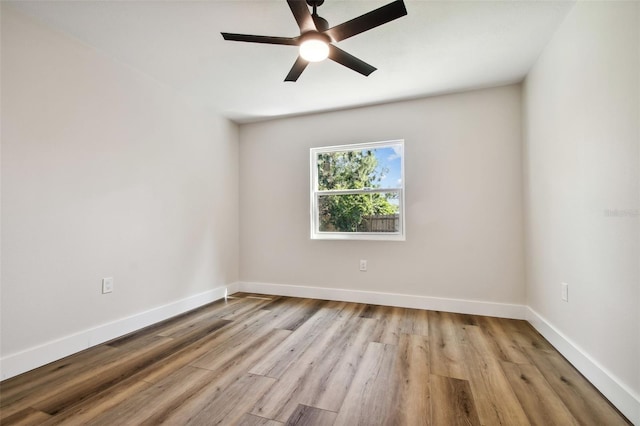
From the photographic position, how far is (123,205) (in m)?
2.50

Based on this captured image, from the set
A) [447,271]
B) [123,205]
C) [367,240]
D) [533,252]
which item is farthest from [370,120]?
[123,205]

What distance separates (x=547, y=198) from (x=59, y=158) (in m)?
3.72

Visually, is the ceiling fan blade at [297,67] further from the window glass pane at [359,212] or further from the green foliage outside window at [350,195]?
the window glass pane at [359,212]

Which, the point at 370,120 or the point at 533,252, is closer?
the point at 533,252

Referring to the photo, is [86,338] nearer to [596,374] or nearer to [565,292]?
[596,374]

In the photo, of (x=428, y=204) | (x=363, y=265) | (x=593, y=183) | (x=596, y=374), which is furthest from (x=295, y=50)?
(x=596, y=374)

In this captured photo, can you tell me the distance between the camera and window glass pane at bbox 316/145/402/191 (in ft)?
11.2

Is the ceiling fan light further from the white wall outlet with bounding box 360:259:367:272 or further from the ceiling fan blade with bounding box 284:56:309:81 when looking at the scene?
the white wall outlet with bounding box 360:259:367:272

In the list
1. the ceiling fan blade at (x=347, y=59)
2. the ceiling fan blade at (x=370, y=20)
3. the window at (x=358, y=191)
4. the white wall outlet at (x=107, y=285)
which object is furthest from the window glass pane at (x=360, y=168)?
the white wall outlet at (x=107, y=285)

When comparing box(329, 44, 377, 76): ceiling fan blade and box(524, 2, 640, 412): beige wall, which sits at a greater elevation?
box(329, 44, 377, 76): ceiling fan blade

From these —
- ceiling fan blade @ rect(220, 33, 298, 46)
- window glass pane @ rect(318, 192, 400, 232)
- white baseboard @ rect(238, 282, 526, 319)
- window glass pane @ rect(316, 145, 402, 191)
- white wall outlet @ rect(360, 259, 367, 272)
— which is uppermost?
ceiling fan blade @ rect(220, 33, 298, 46)

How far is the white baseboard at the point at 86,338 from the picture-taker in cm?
183

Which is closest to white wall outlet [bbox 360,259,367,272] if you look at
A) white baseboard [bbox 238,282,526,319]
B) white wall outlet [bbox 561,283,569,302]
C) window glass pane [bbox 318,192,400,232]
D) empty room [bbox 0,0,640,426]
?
empty room [bbox 0,0,640,426]

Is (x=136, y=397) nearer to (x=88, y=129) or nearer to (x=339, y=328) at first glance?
(x=339, y=328)
